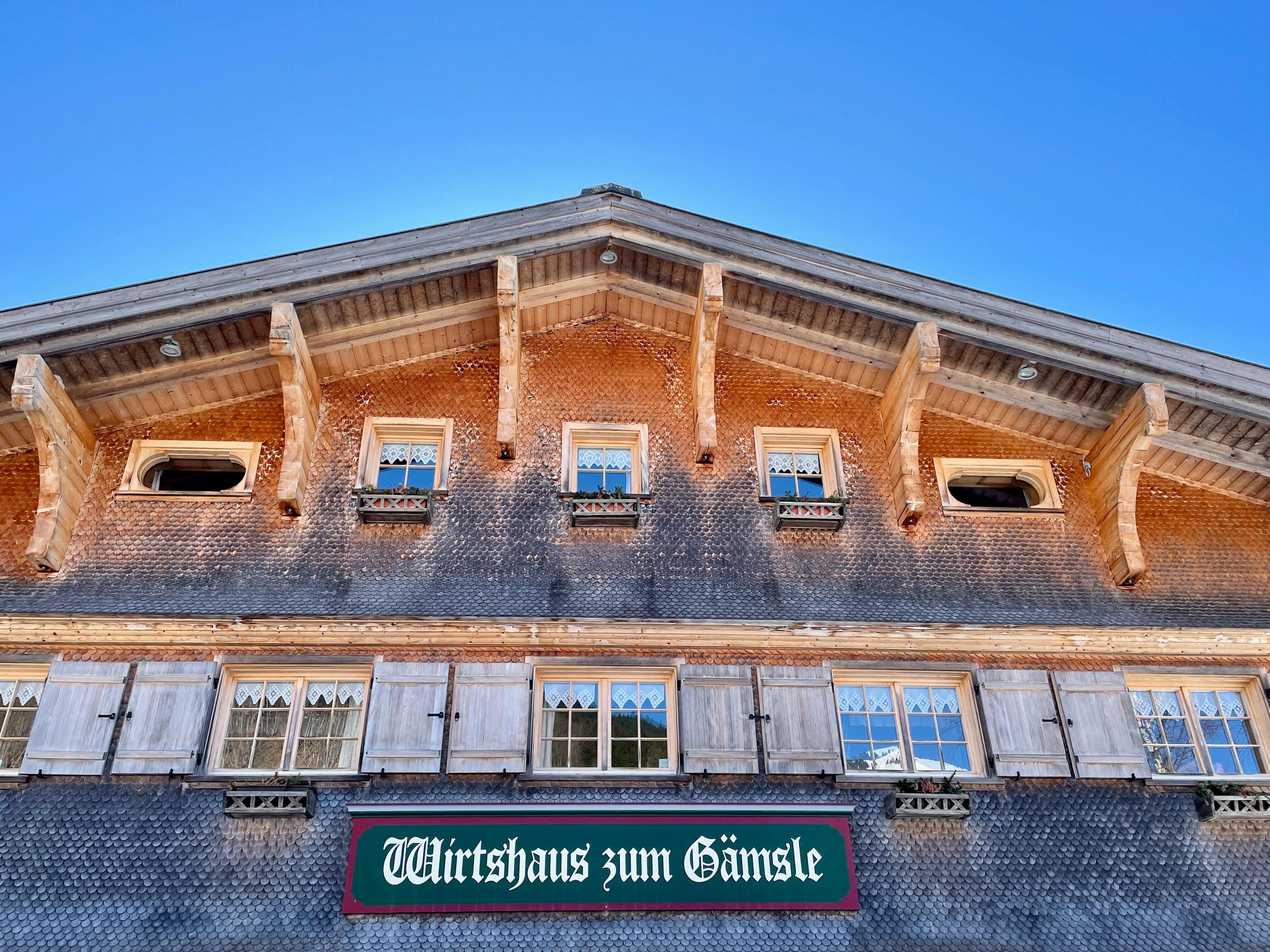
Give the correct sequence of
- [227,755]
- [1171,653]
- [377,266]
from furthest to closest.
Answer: [377,266], [1171,653], [227,755]

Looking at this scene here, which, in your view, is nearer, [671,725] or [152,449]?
[671,725]

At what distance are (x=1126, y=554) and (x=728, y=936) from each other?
7.28 metres

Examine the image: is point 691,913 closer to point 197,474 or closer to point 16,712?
point 16,712

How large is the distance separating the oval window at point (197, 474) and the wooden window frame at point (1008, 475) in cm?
979

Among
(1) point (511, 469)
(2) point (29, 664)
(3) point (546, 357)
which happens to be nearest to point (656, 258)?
(3) point (546, 357)

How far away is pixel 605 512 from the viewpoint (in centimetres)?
1447

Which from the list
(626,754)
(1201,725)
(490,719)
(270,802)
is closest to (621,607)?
(626,754)

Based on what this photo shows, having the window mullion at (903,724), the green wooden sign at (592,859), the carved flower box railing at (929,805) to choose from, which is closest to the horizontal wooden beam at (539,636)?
the window mullion at (903,724)

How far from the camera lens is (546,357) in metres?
16.2

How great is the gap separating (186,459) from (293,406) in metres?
1.92

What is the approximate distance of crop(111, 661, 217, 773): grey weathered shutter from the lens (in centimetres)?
1231

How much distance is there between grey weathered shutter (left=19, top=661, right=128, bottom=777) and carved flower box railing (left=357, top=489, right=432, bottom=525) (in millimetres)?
3413

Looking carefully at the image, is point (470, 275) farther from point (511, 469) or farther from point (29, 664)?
point (29, 664)

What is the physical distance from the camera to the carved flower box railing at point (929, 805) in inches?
489
